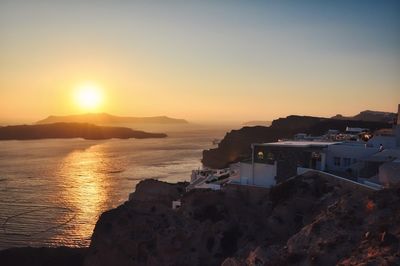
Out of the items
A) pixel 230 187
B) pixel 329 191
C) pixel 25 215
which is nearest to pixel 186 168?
pixel 25 215

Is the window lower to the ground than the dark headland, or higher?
higher

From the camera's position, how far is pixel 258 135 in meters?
101

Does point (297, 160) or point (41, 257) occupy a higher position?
point (297, 160)

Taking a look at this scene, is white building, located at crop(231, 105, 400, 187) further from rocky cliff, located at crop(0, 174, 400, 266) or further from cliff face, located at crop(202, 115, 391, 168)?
cliff face, located at crop(202, 115, 391, 168)

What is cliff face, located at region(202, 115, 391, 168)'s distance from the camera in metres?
90.2

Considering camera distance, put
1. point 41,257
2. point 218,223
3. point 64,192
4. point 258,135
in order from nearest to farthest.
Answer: point 218,223 → point 41,257 → point 64,192 → point 258,135

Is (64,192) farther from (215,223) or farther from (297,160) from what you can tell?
(297,160)

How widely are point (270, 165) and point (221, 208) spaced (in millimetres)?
4015

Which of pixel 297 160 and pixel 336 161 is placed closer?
pixel 297 160

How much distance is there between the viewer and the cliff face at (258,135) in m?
90.2

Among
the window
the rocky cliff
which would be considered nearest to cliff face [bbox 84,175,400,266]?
the rocky cliff

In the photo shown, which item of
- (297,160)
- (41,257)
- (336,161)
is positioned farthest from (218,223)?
(41,257)

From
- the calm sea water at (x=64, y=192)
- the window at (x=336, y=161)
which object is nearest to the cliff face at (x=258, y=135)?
the calm sea water at (x=64, y=192)

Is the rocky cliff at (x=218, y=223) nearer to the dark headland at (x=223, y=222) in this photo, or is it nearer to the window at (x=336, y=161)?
the dark headland at (x=223, y=222)
